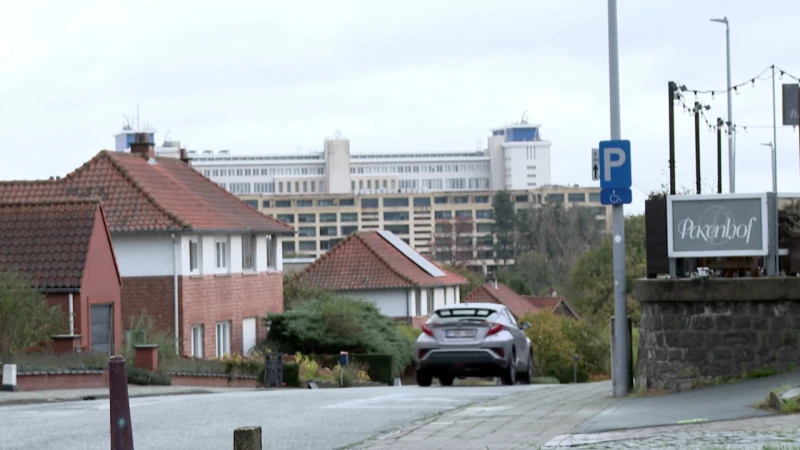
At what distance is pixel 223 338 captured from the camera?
51.6m

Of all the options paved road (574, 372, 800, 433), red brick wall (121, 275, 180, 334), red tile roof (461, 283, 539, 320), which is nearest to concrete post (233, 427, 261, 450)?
paved road (574, 372, 800, 433)

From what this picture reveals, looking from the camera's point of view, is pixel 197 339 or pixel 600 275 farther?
pixel 600 275

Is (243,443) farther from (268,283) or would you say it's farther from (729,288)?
(268,283)

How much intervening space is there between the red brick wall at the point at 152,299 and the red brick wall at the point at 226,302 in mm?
475

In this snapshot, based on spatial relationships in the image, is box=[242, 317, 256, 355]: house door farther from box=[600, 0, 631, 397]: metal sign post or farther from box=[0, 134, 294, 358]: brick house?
box=[600, 0, 631, 397]: metal sign post

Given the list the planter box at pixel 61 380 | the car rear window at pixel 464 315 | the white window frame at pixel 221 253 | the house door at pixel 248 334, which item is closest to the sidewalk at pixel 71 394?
the planter box at pixel 61 380

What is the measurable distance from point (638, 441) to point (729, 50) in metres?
32.9

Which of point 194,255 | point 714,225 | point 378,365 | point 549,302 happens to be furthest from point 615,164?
point 549,302

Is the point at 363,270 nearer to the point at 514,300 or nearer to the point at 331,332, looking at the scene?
the point at 331,332

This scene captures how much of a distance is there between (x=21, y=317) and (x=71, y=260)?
529 centimetres

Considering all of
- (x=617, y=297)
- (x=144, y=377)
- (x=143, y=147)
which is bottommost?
(x=144, y=377)

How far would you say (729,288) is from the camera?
656 inches

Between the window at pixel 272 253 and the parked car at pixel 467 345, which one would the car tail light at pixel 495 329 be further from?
the window at pixel 272 253

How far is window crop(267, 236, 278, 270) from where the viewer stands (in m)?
57.1
